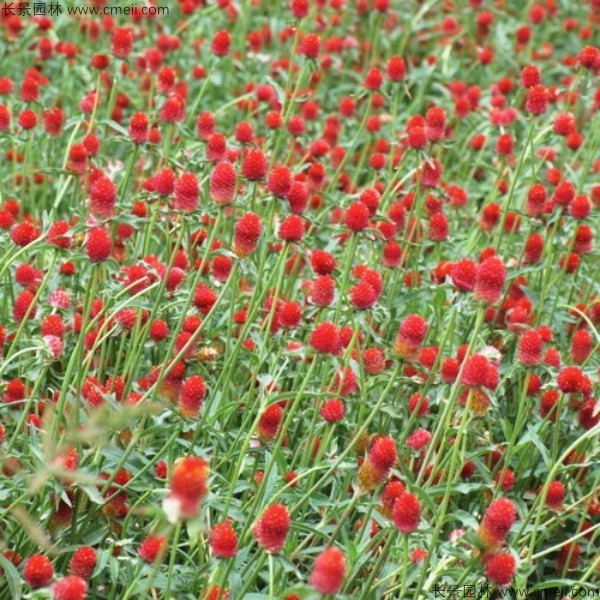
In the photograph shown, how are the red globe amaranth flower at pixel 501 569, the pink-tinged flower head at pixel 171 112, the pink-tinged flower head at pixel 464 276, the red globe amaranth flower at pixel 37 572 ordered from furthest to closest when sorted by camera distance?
1. the pink-tinged flower head at pixel 171 112
2. the pink-tinged flower head at pixel 464 276
3. the red globe amaranth flower at pixel 501 569
4. the red globe amaranth flower at pixel 37 572

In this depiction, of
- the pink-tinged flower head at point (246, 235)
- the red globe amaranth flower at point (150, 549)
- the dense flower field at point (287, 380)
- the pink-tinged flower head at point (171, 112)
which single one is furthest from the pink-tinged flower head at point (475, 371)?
the pink-tinged flower head at point (171, 112)

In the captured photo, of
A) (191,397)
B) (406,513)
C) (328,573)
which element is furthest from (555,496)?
(328,573)

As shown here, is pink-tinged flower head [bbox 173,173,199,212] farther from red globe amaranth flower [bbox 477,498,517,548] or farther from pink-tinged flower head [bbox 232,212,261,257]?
red globe amaranth flower [bbox 477,498,517,548]

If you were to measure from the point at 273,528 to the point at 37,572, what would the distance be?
0.52 meters

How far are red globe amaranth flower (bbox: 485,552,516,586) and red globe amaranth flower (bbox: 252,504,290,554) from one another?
0.48m

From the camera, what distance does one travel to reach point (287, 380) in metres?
3.91

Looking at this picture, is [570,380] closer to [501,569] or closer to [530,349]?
[530,349]

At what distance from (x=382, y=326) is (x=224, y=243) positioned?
2.89ft

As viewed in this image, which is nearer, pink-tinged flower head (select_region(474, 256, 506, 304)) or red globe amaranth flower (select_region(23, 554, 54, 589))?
red globe amaranth flower (select_region(23, 554, 54, 589))

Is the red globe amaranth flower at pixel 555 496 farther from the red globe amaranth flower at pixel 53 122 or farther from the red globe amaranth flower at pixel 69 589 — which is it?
the red globe amaranth flower at pixel 53 122

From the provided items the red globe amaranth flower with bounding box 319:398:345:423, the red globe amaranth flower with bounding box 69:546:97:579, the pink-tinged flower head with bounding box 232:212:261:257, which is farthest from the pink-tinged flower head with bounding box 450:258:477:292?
the red globe amaranth flower with bounding box 69:546:97:579

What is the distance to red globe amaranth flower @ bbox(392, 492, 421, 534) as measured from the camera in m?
2.67

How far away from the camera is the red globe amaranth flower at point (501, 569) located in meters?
2.64

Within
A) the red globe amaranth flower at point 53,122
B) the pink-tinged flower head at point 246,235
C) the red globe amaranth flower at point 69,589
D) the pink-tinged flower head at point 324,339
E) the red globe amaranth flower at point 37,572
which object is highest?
the pink-tinged flower head at point 246,235
